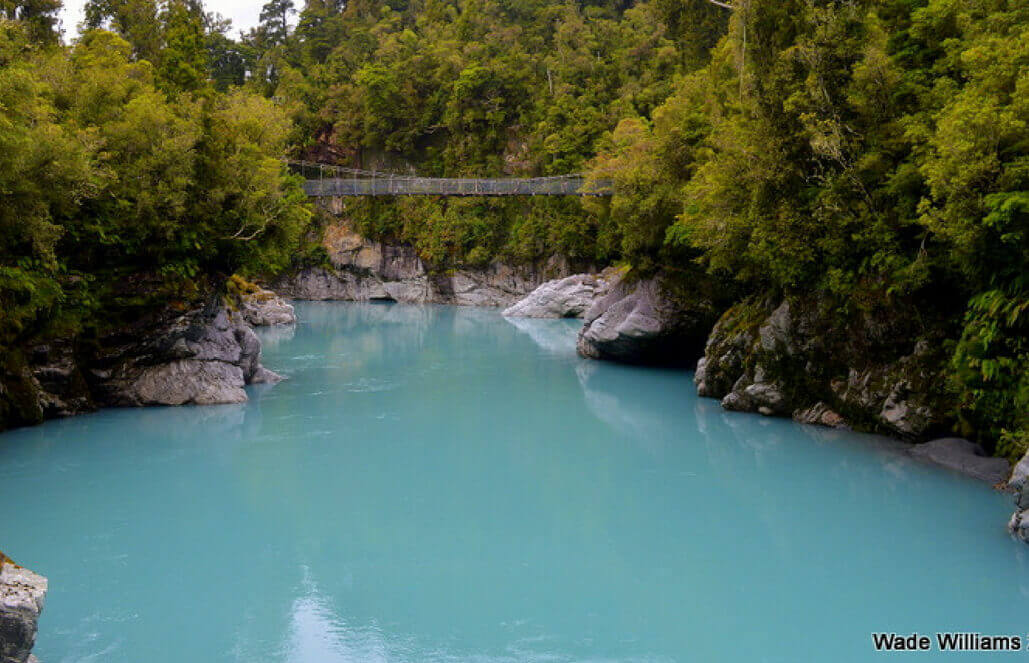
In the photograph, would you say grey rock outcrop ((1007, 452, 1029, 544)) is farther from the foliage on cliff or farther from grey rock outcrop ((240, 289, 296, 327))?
grey rock outcrop ((240, 289, 296, 327))

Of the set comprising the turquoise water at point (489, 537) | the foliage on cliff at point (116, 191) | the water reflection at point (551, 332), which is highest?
the foliage on cliff at point (116, 191)

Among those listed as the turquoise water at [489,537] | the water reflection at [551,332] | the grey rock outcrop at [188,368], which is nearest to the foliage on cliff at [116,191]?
the grey rock outcrop at [188,368]

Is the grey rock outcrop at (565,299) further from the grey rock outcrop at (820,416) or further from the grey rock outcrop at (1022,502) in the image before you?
the grey rock outcrop at (1022,502)

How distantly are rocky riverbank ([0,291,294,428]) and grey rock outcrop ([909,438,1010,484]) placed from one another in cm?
1066

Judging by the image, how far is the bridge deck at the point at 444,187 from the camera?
33.1 m

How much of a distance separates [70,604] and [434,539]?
3013 mm

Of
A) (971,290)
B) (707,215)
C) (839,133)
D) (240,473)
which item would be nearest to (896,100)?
(839,133)

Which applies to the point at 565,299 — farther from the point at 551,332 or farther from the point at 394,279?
the point at 394,279

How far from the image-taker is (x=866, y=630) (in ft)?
19.5

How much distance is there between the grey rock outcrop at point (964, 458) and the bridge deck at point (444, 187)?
23.2 m

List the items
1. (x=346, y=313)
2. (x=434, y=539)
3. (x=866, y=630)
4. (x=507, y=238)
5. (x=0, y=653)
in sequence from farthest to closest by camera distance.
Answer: (x=507, y=238) → (x=346, y=313) → (x=434, y=539) → (x=866, y=630) → (x=0, y=653)

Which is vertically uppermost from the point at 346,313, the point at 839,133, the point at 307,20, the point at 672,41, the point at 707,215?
the point at 307,20

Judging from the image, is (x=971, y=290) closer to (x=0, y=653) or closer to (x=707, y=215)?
(x=707, y=215)

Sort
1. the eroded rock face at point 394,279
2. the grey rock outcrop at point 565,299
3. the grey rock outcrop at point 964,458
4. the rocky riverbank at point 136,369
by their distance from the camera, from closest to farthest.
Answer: the grey rock outcrop at point 964,458 < the rocky riverbank at point 136,369 < the grey rock outcrop at point 565,299 < the eroded rock face at point 394,279
